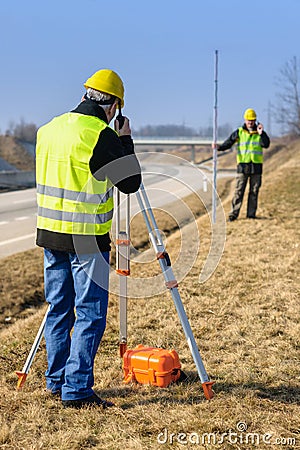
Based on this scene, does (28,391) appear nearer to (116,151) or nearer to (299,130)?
(116,151)

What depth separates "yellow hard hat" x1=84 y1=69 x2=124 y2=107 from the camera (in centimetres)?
411

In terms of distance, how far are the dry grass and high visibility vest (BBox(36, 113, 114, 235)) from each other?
131 centimetres

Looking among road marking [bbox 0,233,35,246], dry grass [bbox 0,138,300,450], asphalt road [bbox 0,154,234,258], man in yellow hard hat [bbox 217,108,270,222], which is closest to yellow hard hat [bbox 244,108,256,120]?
man in yellow hard hat [bbox 217,108,270,222]

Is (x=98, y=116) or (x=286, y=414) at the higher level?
(x=98, y=116)

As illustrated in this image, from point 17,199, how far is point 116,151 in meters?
20.9

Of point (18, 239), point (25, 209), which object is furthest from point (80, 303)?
point (25, 209)

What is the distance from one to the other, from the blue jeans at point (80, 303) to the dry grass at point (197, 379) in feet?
0.78

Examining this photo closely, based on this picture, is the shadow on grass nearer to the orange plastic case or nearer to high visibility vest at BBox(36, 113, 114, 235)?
the orange plastic case

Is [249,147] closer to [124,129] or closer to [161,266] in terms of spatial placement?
[161,266]

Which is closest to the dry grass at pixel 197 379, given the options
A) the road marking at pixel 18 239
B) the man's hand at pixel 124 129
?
the man's hand at pixel 124 129

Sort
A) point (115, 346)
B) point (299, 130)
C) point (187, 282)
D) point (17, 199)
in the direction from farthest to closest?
point (299, 130) < point (17, 199) < point (187, 282) < point (115, 346)

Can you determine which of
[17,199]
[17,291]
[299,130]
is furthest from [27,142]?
[17,291]

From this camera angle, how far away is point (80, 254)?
13.5 ft

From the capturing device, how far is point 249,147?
12648 mm
